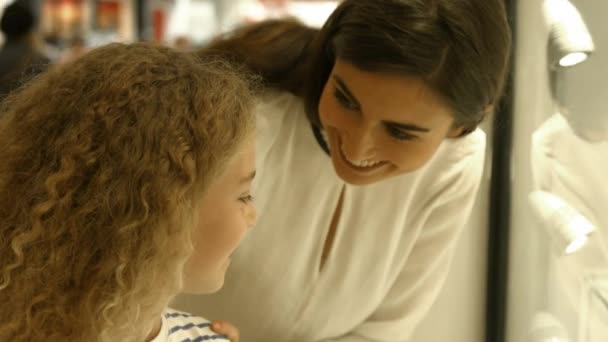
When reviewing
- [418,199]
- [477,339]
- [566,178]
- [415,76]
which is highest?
[415,76]

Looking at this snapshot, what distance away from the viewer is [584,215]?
2.84 ft

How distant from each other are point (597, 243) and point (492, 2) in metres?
0.30

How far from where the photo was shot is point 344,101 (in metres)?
0.99

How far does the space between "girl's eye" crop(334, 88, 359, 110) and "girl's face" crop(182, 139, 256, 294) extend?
0.18 m

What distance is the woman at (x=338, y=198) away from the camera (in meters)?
0.99

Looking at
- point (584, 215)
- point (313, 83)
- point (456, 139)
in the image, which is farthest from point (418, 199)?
point (584, 215)

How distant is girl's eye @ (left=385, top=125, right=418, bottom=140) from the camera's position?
98 centimetres

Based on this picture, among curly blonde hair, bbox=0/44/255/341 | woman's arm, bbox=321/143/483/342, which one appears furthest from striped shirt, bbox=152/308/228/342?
woman's arm, bbox=321/143/483/342

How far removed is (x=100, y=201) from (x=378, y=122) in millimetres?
367

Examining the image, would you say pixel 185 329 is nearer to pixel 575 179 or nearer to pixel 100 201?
pixel 100 201

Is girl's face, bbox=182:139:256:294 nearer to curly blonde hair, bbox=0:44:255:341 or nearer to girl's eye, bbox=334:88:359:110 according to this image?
curly blonde hair, bbox=0:44:255:341

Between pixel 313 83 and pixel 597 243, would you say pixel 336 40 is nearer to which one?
pixel 313 83

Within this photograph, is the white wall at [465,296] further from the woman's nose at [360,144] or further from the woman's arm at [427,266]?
the woman's nose at [360,144]

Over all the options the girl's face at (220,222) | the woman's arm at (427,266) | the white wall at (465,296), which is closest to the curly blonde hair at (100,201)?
the girl's face at (220,222)
